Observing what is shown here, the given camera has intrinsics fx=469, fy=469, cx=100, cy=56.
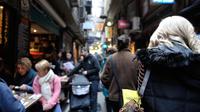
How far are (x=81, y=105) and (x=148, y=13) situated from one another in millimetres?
13026

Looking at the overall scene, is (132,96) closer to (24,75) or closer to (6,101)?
(6,101)

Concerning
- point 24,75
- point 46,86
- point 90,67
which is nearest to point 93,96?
point 90,67

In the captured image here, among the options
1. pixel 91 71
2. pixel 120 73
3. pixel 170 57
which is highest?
pixel 170 57

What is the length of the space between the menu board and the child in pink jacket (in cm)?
292

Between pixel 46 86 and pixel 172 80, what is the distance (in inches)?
201

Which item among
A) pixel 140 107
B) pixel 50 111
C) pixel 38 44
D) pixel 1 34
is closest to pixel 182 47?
pixel 140 107

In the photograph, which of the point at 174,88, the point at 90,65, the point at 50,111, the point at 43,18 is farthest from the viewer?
the point at 43,18

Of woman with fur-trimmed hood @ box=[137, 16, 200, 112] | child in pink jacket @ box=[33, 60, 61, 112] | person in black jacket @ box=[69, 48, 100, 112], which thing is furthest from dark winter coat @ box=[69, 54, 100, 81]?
woman with fur-trimmed hood @ box=[137, 16, 200, 112]

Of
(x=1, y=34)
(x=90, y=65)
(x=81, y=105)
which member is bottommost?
(x=81, y=105)

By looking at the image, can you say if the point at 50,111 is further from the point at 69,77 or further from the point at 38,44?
the point at 38,44

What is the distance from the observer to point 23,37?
11.6m

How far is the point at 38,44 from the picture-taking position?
23188mm

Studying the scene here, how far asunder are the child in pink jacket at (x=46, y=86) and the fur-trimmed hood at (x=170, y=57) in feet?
15.9

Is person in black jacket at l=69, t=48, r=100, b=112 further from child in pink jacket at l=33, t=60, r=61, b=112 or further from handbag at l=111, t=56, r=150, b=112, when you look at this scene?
handbag at l=111, t=56, r=150, b=112
